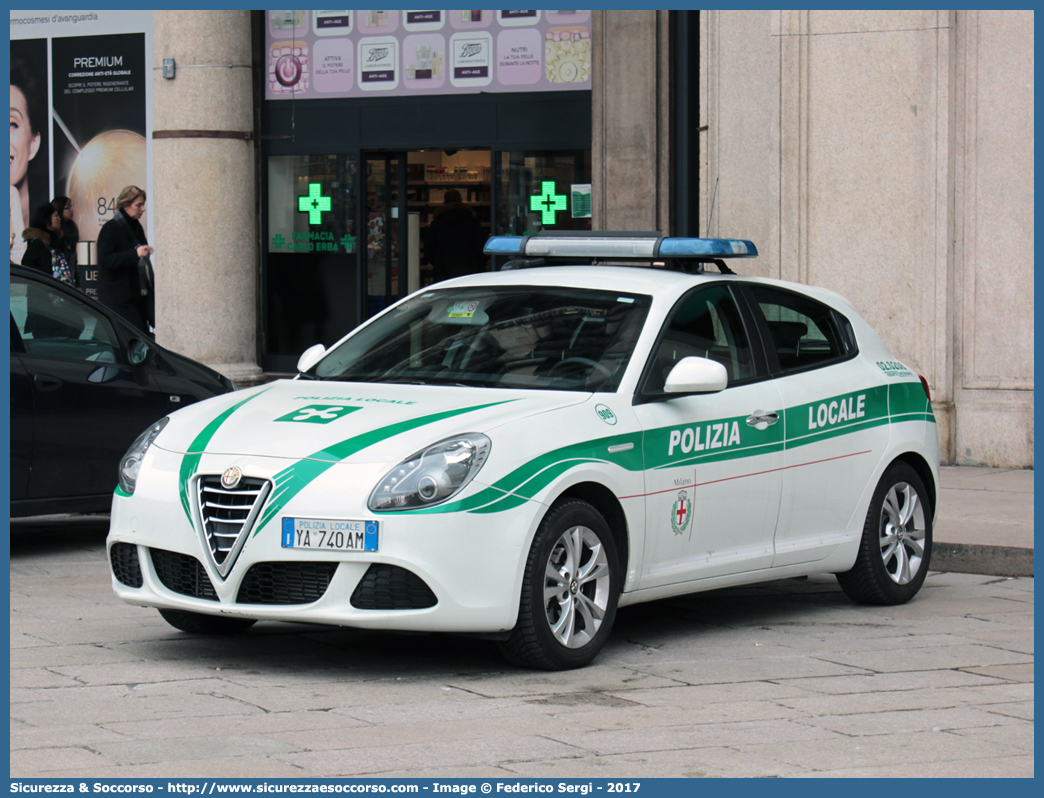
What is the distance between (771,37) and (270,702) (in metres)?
8.99

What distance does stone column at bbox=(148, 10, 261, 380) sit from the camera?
15.5 metres

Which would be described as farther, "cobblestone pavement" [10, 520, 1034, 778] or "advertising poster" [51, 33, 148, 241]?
"advertising poster" [51, 33, 148, 241]

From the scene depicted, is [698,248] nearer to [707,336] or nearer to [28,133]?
[707,336]

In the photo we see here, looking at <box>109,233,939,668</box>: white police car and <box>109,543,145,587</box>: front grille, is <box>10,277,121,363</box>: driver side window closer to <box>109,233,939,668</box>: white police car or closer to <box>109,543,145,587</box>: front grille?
<box>109,233,939,668</box>: white police car

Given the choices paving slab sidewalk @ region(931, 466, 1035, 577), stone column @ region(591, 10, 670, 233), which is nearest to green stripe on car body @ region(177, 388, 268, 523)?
paving slab sidewalk @ region(931, 466, 1035, 577)

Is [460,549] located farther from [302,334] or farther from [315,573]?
[302,334]

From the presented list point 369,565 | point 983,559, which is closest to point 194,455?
point 369,565

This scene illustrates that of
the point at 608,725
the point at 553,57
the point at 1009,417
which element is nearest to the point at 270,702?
the point at 608,725

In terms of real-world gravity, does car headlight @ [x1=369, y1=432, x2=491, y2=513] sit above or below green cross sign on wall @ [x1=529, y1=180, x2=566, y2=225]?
below

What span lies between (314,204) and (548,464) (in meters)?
11.7

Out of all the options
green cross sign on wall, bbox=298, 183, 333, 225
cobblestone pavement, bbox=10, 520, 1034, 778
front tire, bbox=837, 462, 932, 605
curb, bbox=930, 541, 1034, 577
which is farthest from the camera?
green cross sign on wall, bbox=298, 183, 333, 225

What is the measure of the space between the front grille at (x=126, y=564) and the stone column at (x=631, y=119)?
365 inches

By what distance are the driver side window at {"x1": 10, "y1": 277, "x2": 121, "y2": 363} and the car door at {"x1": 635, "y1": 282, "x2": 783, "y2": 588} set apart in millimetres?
3711

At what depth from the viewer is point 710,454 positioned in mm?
→ 6484
